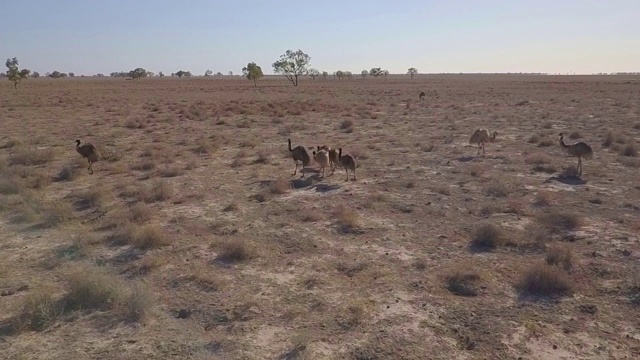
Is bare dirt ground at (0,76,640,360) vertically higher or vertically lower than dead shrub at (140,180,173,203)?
lower

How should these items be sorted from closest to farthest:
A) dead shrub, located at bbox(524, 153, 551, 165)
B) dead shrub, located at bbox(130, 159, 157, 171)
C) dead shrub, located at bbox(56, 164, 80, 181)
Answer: dead shrub, located at bbox(56, 164, 80, 181) < dead shrub, located at bbox(524, 153, 551, 165) < dead shrub, located at bbox(130, 159, 157, 171)

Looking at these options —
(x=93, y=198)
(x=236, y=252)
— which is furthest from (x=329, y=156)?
(x=236, y=252)

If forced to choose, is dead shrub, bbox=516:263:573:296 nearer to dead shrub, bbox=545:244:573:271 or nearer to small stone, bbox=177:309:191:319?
dead shrub, bbox=545:244:573:271

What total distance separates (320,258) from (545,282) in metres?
3.71

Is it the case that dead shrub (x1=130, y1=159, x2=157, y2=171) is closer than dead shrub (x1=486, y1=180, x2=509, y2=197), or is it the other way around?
dead shrub (x1=486, y1=180, x2=509, y2=197)

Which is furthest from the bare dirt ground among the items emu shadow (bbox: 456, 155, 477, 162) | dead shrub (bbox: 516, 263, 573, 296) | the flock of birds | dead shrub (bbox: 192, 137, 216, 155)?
dead shrub (bbox: 192, 137, 216, 155)

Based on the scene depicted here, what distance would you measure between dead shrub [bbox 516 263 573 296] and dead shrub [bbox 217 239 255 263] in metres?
4.52

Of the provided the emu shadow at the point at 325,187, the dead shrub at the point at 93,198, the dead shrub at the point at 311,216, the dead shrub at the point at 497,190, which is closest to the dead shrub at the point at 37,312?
the dead shrub at the point at 311,216

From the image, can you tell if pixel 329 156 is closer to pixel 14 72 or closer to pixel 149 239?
pixel 149 239

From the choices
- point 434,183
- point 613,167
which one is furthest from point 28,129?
point 613,167

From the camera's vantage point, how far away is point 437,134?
87.2 feet

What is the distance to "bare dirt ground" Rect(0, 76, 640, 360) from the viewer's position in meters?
6.80

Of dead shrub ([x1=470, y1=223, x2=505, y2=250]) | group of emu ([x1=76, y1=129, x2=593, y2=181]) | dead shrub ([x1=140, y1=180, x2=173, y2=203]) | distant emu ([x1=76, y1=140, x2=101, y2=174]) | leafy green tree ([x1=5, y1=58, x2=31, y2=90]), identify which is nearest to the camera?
dead shrub ([x1=470, y1=223, x2=505, y2=250])

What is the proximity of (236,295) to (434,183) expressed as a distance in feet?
29.1
